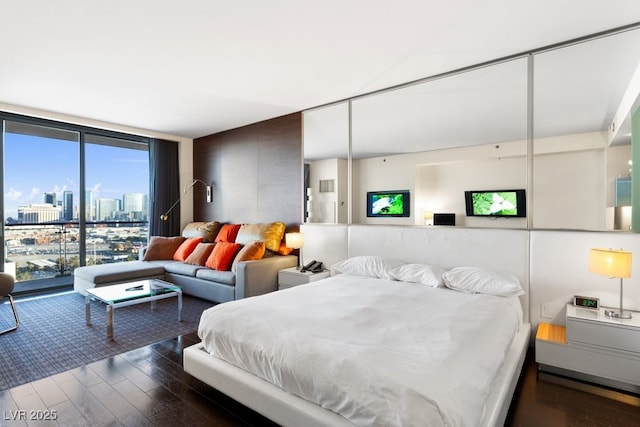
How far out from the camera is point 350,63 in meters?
3.18

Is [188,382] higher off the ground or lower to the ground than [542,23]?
lower

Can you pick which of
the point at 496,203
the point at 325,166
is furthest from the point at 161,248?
the point at 496,203

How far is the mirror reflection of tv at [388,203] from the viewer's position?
4.60 m

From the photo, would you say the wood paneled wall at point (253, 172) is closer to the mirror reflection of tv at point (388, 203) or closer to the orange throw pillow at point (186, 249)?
the orange throw pillow at point (186, 249)

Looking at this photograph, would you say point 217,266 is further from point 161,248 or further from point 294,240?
point 161,248

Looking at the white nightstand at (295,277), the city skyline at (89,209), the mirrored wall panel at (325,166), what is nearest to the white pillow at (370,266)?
the white nightstand at (295,277)

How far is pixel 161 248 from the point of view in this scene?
521cm

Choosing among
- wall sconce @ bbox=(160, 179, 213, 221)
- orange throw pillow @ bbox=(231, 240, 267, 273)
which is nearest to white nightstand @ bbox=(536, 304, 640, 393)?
orange throw pillow @ bbox=(231, 240, 267, 273)

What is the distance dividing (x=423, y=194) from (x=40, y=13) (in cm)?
438

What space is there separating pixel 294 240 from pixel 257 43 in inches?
95.5

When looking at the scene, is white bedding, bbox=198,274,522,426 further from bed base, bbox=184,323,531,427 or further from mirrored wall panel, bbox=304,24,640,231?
mirrored wall panel, bbox=304,24,640,231

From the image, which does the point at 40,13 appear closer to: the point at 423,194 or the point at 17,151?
the point at 17,151

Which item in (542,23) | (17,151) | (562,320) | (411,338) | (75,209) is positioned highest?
(542,23)

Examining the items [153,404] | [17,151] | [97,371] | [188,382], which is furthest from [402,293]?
[17,151]
